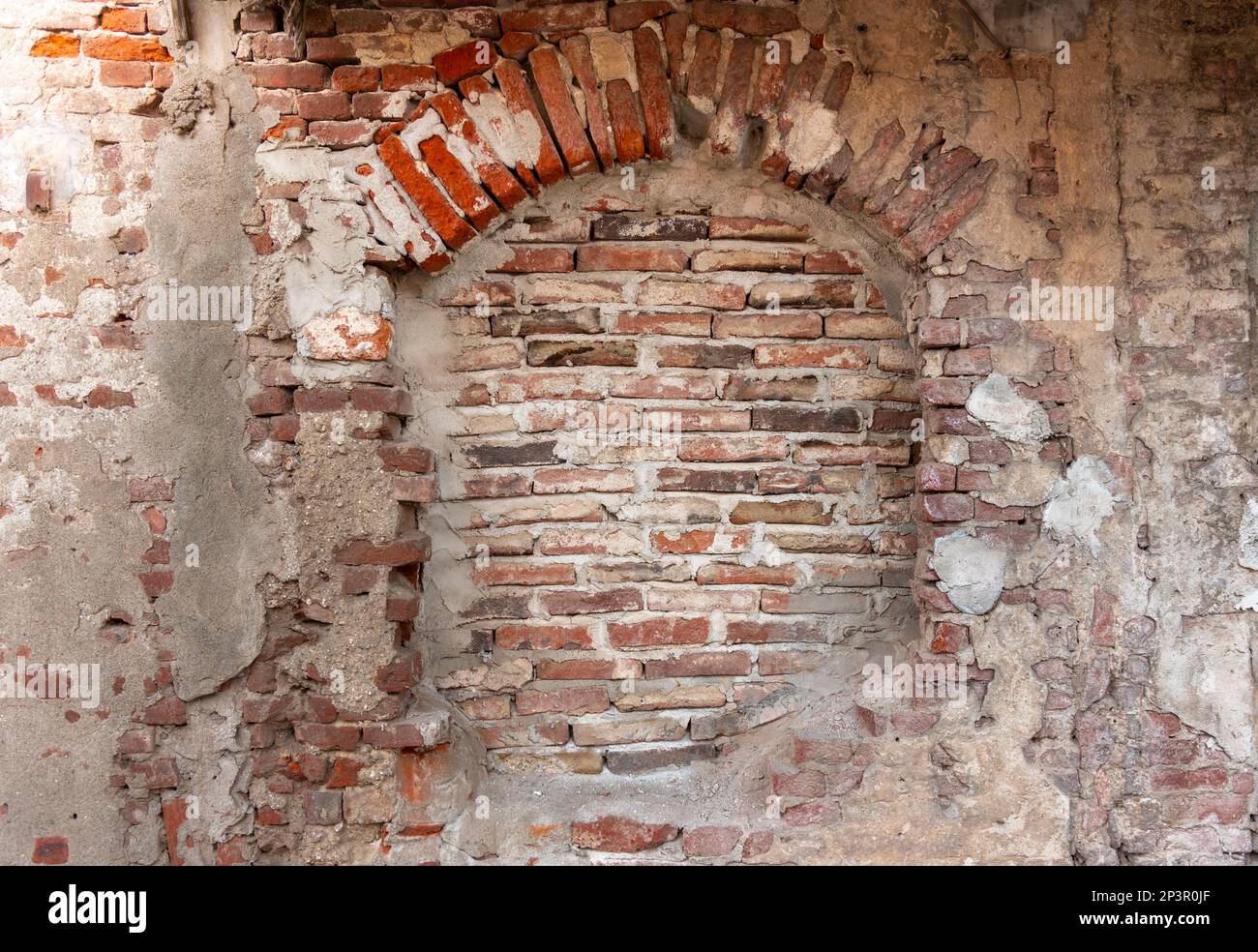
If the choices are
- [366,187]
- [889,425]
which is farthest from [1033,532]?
[366,187]

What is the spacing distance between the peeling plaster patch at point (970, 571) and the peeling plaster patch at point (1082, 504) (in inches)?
6.6

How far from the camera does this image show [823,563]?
2393mm

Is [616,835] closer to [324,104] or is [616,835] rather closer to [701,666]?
[701,666]

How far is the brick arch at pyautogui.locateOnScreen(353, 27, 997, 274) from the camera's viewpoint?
2.18 metres

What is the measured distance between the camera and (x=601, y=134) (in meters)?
2.21

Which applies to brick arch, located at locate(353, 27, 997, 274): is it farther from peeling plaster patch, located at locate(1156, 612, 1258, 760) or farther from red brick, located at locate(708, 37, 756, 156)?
peeling plaster patch, located at locate(1156, 612, 1258, 760)

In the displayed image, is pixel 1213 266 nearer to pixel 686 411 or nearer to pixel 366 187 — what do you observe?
pixel 686 411

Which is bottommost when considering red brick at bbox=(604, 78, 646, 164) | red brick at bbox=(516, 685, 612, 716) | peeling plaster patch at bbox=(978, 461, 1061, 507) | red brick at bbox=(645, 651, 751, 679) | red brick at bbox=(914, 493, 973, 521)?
red brick at bbox=(516, 685, 612, 716)

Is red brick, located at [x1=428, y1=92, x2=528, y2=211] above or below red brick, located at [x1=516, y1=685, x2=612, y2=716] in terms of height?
above

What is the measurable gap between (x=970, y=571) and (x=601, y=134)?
1461mm

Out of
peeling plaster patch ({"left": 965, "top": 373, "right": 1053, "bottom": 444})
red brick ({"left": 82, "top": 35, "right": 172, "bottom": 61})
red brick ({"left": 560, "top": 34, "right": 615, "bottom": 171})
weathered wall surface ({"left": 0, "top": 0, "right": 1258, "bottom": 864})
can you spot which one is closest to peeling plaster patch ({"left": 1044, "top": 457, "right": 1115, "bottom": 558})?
weathered wall surface ({"left": 0, "top": 0, "right": 1258, "bottom": 864})

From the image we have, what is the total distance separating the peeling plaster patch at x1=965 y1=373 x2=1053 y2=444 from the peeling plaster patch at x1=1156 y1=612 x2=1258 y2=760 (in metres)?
0.61

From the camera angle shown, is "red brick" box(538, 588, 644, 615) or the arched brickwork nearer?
the arched brickwork

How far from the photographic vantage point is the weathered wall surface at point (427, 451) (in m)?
2.18
